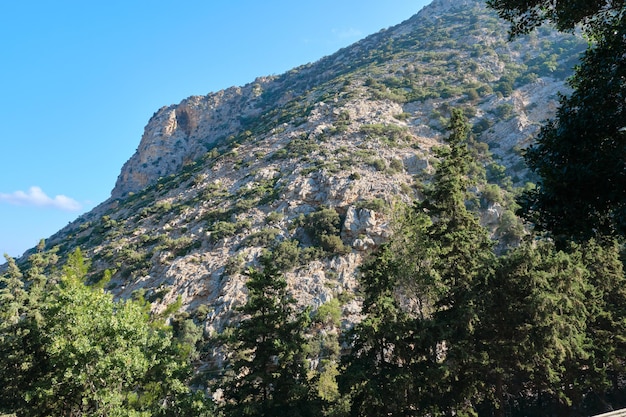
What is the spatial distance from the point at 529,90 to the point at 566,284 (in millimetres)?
61567

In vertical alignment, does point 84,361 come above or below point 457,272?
above

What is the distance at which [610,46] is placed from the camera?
302 inches

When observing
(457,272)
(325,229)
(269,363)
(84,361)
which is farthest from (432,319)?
(325,229)

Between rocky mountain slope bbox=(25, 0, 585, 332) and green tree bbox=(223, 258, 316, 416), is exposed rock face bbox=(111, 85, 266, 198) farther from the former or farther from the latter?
green tree bbox=(223, 258, 316, 416)

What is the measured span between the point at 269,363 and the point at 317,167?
3370 cm

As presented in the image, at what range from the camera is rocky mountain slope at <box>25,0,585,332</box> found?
3436 centimetres

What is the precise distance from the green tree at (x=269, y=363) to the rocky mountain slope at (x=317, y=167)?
18.4 feet

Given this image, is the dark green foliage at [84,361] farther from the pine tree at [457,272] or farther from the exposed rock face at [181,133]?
the exposed rock face at [181,133]

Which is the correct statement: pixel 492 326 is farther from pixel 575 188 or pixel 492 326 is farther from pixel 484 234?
pixel 575 188

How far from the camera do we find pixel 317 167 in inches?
1820

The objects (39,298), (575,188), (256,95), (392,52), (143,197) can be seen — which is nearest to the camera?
(575,188)

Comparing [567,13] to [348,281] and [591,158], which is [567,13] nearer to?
[591,158]

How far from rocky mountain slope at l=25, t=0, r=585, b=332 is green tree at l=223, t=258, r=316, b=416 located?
5.60 metres

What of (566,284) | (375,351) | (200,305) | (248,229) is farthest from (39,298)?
(248,229)
